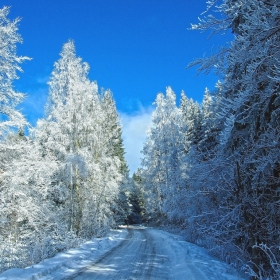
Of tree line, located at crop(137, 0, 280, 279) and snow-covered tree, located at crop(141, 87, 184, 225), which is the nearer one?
tree line, located at crop(137, 0, 280, 279)

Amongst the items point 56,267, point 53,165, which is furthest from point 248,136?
point 53,165

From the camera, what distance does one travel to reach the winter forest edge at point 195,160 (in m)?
5.41

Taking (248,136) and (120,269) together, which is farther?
(120,269)

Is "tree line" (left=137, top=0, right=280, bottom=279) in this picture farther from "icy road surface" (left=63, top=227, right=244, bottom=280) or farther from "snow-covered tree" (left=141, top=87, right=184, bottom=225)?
"snow-covered tree" (left=141, top=87, right=184, bottom=225)

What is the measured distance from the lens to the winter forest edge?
541 cm

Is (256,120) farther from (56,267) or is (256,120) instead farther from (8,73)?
(8,73)

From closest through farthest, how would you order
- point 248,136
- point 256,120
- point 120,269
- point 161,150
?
point 256,120 → point 248,136 → point 120,269 → point 161,150

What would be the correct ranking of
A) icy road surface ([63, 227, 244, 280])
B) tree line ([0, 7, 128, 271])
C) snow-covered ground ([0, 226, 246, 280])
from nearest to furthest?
snow-covered ground ([0, 226, 246, 280]) < icy road surface ([63, 227, 244, 280]) < tree line ([0, 7, 128, 271])

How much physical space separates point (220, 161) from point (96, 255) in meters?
6.75

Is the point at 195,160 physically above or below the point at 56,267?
above

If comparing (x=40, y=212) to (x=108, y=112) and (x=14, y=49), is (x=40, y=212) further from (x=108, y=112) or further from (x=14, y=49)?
(x=108, y=112)

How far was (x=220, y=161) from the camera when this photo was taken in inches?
305

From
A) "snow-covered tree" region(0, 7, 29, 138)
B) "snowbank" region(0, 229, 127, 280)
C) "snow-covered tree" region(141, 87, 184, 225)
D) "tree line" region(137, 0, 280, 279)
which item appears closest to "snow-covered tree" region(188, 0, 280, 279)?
"tree line" region(137, 0, 280, 279)

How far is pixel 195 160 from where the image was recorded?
569 inches
